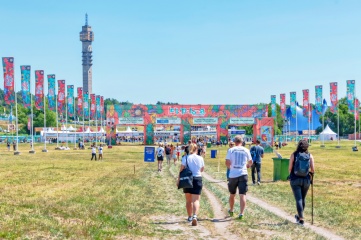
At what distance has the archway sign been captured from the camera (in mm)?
104562

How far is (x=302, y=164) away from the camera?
1302cm

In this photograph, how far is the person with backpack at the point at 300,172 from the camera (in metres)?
13.0

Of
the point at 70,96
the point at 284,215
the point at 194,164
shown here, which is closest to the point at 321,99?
the point at 70,96

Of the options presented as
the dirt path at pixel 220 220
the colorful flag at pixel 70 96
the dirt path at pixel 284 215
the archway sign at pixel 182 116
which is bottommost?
the dirt path at pixel 284 215

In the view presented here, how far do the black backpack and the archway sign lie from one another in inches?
3590

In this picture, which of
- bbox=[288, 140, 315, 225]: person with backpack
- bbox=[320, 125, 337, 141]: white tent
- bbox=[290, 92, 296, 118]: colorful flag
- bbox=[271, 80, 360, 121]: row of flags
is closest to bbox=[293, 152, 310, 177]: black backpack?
bbox=[288, 140, 315, 225]: person with backpack

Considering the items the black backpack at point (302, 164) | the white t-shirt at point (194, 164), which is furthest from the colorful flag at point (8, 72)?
the black backpack at point (302, 164)

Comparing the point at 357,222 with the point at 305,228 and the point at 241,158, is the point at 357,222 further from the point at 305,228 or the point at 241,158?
the point at 241,158

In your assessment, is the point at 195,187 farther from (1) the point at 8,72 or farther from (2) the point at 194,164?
(1) the point at 8,72

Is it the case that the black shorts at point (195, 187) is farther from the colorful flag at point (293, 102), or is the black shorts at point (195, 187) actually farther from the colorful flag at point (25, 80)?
the colorful flag at point (293, 102)

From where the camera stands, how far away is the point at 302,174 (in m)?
13.1

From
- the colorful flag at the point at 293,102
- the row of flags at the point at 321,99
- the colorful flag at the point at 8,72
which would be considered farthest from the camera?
the colorful flag at the point at 293,102

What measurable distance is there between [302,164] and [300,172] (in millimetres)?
186

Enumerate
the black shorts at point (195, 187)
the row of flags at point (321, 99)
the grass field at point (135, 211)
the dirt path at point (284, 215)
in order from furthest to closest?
the row of flags at point (321, 99) < the black shorts at point (195, 187) < the dirt path at point (284, 215) < the grass field at point (135, 211)
